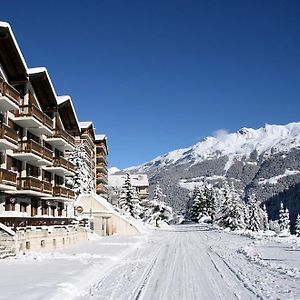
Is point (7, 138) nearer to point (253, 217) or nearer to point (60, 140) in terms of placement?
point (60, 140)

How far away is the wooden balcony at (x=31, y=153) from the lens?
34.6 m

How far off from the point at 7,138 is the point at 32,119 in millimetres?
4947

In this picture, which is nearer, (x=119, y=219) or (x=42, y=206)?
(x=42, y=206)

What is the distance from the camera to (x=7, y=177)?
30.4 m

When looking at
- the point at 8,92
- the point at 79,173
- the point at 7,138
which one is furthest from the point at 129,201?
the point at 8,92

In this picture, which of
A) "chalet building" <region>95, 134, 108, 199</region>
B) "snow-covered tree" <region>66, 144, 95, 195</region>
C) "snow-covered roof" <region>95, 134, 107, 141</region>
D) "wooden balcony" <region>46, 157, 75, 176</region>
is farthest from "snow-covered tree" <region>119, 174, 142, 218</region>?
"wooden balcony" <region>46, 157, 75, 176</region>

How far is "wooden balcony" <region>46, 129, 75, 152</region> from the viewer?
4222cm

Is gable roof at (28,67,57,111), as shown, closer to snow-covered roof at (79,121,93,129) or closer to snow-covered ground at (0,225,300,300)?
snow-covered ground at (0,225,300,300)

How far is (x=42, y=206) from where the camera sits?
41.2 metres

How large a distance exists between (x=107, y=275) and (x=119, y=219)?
44.9 m

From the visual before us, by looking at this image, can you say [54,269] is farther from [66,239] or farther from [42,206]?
[42,206]

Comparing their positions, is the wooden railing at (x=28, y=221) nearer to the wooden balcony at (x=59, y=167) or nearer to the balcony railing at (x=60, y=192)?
the balcony railing at (x=60, y=192)

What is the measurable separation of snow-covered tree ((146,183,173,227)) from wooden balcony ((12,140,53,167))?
45.7m

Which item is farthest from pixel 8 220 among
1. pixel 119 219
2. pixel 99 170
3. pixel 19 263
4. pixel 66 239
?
pixel 99 170
